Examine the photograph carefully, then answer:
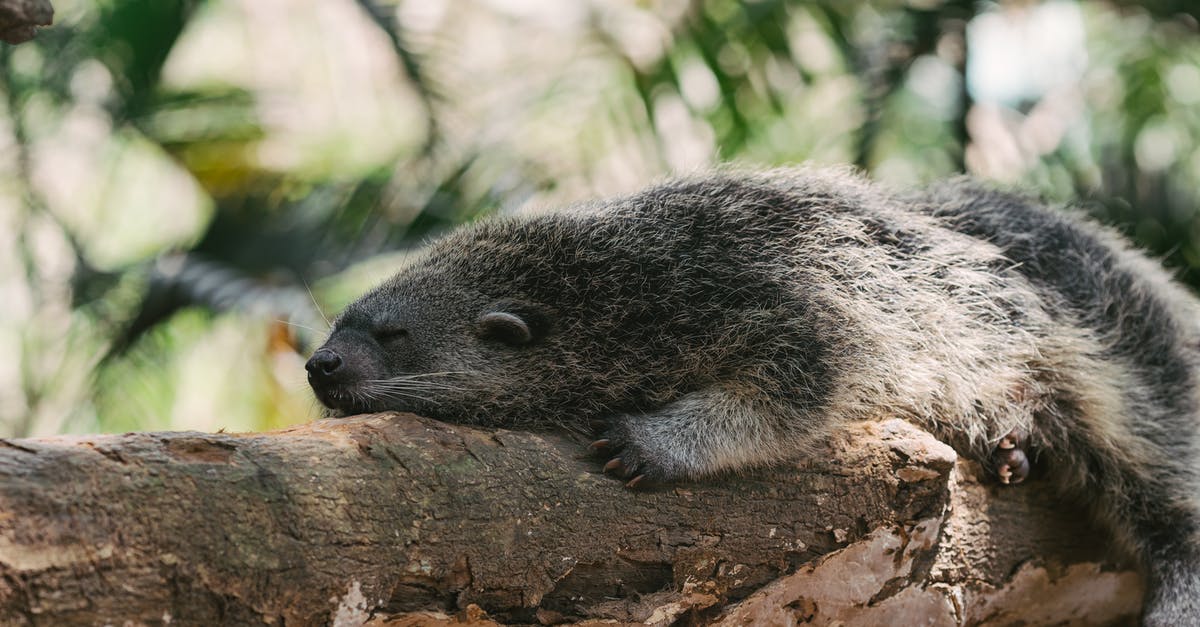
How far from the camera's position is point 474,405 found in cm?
406

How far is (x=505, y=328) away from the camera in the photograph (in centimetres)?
428

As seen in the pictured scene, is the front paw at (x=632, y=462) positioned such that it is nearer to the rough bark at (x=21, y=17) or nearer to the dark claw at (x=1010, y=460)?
the dark claw at (x=1010, y=460)

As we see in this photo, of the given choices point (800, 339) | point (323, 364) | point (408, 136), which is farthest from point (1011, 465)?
point (408, 136)

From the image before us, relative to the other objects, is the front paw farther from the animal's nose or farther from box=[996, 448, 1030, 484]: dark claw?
box=[996, 448, 1030, 484]: dark claw

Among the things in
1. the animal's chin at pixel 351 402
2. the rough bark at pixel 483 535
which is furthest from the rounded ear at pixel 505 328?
the rough bark at pixel 483 535

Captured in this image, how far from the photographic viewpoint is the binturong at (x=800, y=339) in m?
4.07

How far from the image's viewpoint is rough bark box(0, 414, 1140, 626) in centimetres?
264

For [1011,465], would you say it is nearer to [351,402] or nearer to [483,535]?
[483,535]

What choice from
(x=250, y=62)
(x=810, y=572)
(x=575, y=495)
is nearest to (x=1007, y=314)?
(x=810, y=572)

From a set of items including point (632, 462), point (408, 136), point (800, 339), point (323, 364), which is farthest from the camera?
point (408, 136)

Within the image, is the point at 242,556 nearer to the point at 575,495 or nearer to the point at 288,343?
the point at 575,495

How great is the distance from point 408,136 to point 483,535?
6.02 metres

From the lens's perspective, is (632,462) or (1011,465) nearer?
(632,462)

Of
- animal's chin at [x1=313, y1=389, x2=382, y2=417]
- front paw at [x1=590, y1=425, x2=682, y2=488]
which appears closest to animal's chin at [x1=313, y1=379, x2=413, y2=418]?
animal's chin at [x1=313, y1=389, x2=382, y2=417]
